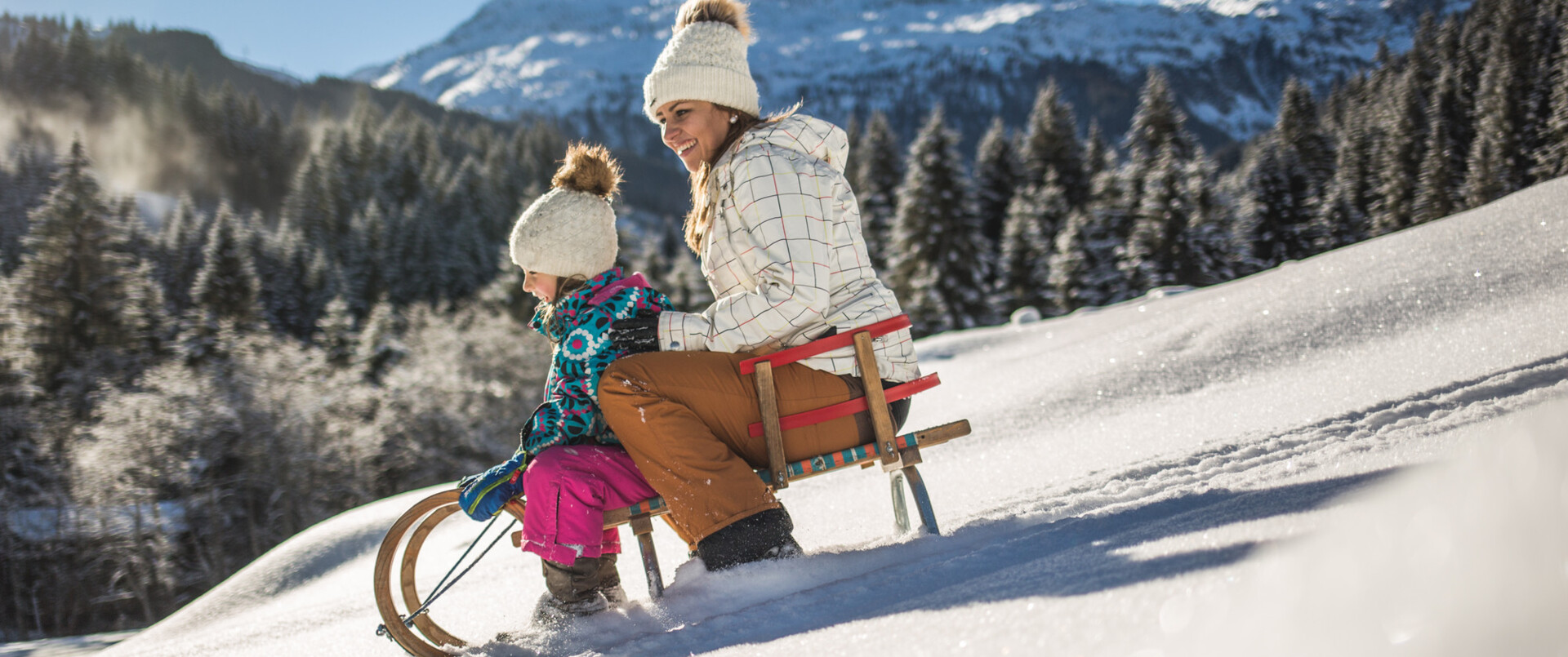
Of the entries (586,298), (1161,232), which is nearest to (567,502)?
(586,298)

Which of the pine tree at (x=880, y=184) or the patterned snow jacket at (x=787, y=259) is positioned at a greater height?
the pine tree at (x=880, y=184)

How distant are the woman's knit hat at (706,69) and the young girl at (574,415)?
16.7 inches

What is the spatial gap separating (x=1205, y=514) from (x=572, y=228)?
196 cm

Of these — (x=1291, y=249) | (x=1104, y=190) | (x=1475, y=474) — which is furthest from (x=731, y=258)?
(x=1291, y=249)

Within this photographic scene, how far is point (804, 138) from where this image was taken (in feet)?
7.76

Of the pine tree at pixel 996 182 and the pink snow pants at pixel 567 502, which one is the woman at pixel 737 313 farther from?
the pine tree at pixel 996 182

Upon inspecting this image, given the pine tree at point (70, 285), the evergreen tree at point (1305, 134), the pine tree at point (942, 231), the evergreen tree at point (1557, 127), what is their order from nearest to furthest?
1. the evergreen tree at point (1557, 127)
2. the pine tree at point (942, 231)
3. the pine tree at point (70, 285)
4. the evergreen tree at point (1305, 134)

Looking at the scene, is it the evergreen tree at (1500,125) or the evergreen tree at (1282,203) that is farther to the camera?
the evergreen tree at (1282,203)

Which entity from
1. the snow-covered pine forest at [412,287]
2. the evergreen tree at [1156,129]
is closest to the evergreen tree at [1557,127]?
the snow-covered pine forest at [412,287]

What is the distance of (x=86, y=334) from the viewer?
31875 mm

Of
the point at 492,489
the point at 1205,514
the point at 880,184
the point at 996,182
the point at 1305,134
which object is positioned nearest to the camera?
the point at 1205,514

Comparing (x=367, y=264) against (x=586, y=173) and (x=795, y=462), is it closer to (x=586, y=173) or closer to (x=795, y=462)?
(x=586, y=173)

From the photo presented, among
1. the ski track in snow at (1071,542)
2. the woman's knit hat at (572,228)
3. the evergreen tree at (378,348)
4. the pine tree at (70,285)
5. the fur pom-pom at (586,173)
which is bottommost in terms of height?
the ski track in snow at (1071,542)

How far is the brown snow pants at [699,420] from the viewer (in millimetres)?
2236
